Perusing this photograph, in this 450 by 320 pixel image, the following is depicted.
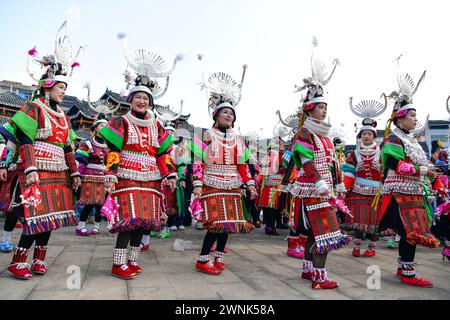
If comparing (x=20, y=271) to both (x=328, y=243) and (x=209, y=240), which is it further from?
(x=328, y=243)

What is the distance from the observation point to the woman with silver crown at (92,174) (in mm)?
6746

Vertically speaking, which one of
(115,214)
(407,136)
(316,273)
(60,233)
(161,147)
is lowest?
(60,233)

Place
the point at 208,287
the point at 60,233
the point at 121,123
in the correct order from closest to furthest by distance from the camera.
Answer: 1. the point at 208,287
2. the point at 121,123
3. the point at 60,233

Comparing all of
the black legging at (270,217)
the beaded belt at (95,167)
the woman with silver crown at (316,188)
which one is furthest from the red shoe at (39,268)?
the black legging at (270,217)

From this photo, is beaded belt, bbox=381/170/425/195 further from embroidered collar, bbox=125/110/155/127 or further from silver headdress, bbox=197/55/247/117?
embroidered collar, bbox=125/110/155/127

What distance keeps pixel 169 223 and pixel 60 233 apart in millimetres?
2362

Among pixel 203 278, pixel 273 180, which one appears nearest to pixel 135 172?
pixel 203 278

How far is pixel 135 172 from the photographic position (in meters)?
3.72

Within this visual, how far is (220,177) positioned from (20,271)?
2.40 meters

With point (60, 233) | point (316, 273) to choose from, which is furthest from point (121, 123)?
point (60, 233)

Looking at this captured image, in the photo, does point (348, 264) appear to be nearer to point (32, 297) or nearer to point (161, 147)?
point (161, 147)

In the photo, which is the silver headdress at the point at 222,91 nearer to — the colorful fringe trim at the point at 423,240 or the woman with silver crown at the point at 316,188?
the woman with silver crown at the point at 316,188

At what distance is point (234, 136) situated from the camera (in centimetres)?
451
